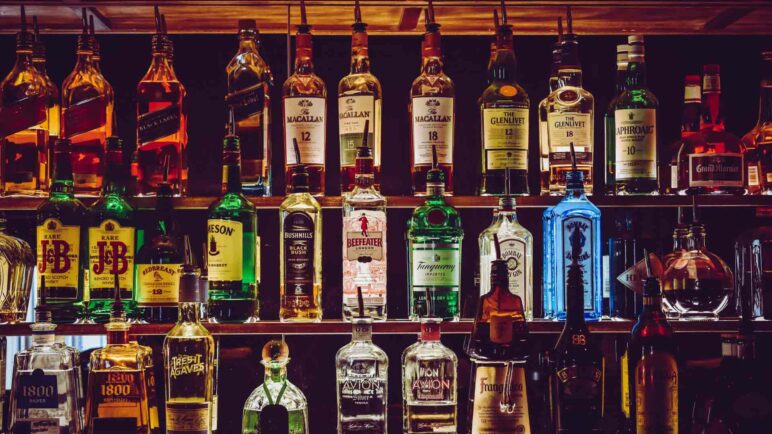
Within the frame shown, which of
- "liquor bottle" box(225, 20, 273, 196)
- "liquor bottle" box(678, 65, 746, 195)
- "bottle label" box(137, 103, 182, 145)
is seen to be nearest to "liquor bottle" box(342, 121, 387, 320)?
"liquor bottle" box(225, 20, 273, 196)

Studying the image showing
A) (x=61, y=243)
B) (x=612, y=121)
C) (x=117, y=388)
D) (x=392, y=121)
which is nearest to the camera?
(x=117, y=388)

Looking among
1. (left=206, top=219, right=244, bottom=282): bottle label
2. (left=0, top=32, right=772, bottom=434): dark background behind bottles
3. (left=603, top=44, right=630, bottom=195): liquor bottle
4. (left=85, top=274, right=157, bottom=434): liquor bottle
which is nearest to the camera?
(left=85, top=274, right=157, bottom=434): liquor bottle

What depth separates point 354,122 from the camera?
2.34m

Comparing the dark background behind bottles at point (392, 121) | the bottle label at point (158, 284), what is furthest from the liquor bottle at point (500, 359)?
the bottle label at point (158, 284)

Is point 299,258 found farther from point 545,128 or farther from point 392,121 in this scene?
point 545,128

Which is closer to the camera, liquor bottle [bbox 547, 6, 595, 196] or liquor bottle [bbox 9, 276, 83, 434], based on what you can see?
liquor bottle [bbox 9, 276, 83, 434]

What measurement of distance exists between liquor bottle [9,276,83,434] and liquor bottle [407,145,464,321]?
2.72 ft

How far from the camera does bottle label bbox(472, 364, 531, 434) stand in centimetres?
221

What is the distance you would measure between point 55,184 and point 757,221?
1.88m

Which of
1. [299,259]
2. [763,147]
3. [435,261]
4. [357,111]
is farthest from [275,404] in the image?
[763,147]

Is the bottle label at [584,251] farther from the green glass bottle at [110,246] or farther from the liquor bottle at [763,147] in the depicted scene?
the green glass bottle at [110,246]

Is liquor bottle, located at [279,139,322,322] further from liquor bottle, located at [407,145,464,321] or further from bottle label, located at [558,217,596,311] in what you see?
bottle label, located at [558,217,596,311]

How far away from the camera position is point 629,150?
2.36 m

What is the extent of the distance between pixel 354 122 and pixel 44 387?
3.15ft
